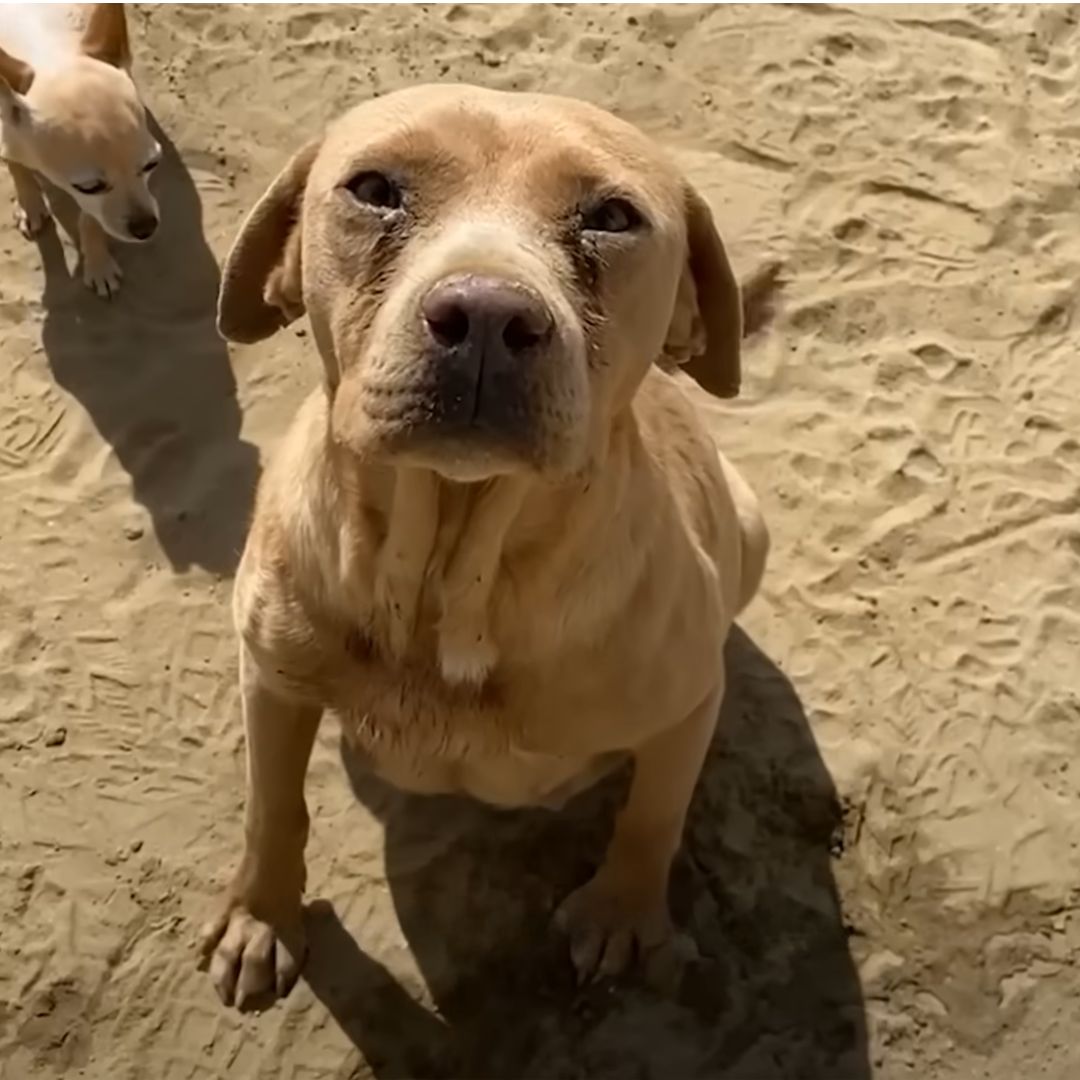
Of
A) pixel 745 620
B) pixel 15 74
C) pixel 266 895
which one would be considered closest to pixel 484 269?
pixel 266 895

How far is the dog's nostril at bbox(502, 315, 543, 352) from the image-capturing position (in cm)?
177

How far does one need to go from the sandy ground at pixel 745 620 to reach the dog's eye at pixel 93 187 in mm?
A: 286

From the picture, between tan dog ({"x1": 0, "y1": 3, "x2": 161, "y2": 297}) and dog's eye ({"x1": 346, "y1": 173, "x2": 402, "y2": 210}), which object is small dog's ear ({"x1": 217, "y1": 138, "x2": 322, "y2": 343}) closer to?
dog's eye ({"x1": 346, "y1": 173, "x2": 402, "y2": 210})

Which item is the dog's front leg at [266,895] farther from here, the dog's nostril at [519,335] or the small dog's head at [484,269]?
the dog's nostril at [519,335]

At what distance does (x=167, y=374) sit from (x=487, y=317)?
213 cm

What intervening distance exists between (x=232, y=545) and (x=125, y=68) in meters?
1.26

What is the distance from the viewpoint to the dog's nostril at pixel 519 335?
69.7 inches

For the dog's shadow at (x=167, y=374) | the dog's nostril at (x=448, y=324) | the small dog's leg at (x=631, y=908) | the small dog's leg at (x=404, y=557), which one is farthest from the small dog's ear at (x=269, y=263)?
the dog's shadow at (x=167, y=374)

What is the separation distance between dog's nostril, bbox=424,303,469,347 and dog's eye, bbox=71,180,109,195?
210cm

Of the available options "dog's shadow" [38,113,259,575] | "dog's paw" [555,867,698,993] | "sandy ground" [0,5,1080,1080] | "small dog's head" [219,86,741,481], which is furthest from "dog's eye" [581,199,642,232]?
"dog's shadow" [38,113,259,575]

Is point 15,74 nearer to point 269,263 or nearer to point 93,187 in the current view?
point 93,187

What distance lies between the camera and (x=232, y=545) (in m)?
3.49

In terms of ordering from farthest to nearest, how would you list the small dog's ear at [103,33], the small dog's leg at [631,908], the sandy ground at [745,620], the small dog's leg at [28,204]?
1. the small dog's leg at [28,204]
2. the small dog's ear at [103,33]
3. the sandy ground at [745,620]
4. the small dog's leg at [631,908]

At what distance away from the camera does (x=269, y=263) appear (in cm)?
228
